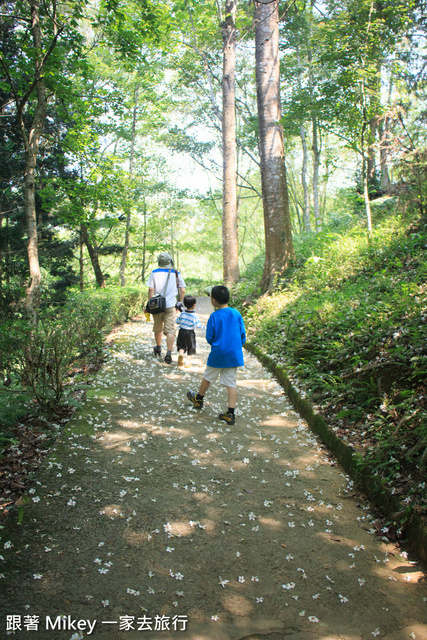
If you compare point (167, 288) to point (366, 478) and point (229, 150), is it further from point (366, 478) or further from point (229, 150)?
point (229, 150)

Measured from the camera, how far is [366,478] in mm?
3332

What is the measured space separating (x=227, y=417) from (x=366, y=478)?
1.94 meters

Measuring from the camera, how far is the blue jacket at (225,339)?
16.2 ft

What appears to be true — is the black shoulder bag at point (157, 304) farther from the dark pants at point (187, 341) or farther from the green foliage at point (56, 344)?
the green foliage at point (56, 344)

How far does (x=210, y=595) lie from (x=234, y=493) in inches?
43.6

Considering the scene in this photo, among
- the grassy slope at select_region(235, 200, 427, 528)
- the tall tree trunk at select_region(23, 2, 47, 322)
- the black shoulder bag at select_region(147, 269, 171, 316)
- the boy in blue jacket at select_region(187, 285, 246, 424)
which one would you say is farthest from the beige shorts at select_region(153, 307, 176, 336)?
the boy in blue jacket at select_region(187, 285, 246, 424)

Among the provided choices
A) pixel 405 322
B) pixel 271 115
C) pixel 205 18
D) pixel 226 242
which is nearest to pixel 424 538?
pixel 405 322

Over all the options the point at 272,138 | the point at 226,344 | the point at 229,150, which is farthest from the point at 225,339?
the point at 229,150

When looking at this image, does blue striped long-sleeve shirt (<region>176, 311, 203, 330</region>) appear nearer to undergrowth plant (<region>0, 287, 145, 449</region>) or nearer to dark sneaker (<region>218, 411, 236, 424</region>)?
undergrowth plant (<region>0, 287, 145, 449</region>)

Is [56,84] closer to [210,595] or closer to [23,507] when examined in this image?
[23,507]

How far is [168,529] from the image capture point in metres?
2.85

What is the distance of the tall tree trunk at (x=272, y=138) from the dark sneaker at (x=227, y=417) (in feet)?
21.0

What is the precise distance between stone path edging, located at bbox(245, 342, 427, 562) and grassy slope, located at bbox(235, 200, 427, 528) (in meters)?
0.08

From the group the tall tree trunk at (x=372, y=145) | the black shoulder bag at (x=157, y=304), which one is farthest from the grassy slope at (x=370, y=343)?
the black shoulder bag at (x=157, y=304)
